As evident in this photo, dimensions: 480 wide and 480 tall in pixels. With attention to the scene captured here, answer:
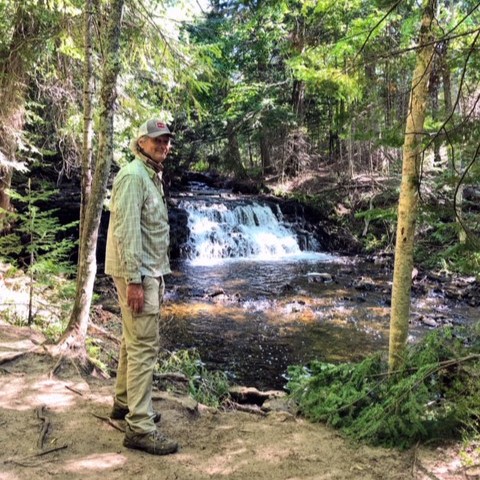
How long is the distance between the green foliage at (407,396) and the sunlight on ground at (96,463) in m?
1.99

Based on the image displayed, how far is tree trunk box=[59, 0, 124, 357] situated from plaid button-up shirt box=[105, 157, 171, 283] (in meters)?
1.87

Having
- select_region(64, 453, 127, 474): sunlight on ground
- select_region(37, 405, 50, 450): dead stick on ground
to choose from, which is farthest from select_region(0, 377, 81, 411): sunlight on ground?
select_region(64, 453, 127, 474): sunlight on ground

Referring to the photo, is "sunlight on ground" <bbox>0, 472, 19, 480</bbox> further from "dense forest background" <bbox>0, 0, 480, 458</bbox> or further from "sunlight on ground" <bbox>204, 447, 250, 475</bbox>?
"dense forest background" <bbox>0, 0, 480, 458</bbox>

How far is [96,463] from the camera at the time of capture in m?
3.19

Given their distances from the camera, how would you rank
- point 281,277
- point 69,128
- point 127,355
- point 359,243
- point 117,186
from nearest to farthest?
point 117,186
point 127,355
point 69,128
point 281,277
point 359,243

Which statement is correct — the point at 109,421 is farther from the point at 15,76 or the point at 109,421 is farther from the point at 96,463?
the point at 15,76

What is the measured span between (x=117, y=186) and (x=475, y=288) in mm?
12547

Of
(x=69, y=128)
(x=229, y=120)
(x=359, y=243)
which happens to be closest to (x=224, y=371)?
(x=69, y=128)

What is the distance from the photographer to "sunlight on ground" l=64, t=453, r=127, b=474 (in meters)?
3.12

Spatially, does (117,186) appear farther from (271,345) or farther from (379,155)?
(379,155)

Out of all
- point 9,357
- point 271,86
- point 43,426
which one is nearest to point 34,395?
point 43,426

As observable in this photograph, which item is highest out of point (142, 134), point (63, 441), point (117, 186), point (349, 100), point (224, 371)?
point (349, 100)

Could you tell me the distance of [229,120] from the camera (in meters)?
22.2

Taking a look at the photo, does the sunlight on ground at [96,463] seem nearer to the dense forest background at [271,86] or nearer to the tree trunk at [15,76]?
the dense forest background at [271,86]
